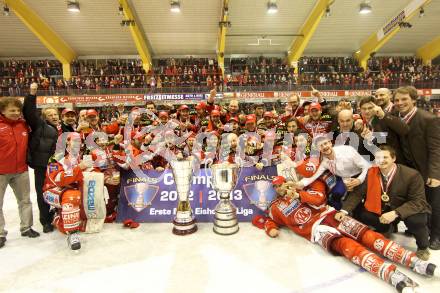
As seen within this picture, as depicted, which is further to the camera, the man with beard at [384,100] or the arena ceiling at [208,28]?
the arena ceiling at [208,28]

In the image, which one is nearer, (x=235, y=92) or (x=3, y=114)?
(x=3, y=114)

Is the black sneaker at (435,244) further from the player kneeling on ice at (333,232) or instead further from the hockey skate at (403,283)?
the hockey skate at (403,283)

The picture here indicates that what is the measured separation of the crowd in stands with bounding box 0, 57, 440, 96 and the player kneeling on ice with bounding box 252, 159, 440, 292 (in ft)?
43.5

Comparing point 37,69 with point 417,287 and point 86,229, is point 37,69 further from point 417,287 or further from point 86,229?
point 417,287

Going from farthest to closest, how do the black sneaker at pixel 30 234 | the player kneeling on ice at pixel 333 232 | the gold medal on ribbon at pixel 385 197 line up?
the black sneaker at pixel 30 234, the gold medal on ribbon at pixel 385 197, the player kneeling on ice at pixel 333 232

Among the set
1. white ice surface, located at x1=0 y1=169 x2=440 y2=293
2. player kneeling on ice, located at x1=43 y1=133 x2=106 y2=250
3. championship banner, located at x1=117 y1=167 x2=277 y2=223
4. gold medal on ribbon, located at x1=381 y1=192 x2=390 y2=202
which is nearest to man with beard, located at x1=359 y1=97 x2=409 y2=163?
gold medal on ribbon, located at x1=381 y1=192 x2=390 y2=202

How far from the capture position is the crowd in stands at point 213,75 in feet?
53.5

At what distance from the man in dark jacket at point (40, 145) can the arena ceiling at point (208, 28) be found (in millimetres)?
13293

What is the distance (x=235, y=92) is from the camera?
53.1 ft

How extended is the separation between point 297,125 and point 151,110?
2.85 meters

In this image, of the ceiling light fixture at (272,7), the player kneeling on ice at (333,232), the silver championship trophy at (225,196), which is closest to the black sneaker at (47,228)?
the silver championship trophy at (225,196)

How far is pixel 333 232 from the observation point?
286 cm

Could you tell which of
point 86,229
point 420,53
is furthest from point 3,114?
point 420,53

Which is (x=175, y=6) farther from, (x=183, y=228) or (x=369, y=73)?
(x=183, y=228)
